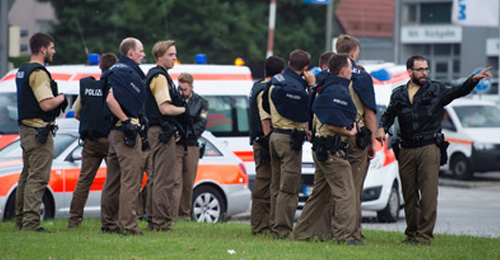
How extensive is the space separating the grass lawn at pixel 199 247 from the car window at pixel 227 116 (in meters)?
6.58

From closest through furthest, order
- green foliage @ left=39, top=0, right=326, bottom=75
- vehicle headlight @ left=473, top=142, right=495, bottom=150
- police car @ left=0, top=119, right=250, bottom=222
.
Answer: police car @ left=0, top=119, right=250, bottom=222 < vehicle headlight @ left=473, top=142, right=495, bottom=150 < green foliage @ left=39, top=0, right=326, bottom=75

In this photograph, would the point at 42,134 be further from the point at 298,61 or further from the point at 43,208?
the point at 298,61

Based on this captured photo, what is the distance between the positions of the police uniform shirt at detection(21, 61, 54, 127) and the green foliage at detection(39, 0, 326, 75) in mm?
21636

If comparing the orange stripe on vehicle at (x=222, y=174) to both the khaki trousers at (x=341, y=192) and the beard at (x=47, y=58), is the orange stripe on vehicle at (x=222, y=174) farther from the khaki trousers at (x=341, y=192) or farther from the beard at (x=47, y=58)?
the khaki trousers at (x=341, y=192)

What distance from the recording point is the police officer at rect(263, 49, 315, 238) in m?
8.91

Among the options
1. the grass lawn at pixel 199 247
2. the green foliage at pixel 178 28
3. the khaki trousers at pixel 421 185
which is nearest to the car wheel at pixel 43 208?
the grass lawn at pixel 199 247

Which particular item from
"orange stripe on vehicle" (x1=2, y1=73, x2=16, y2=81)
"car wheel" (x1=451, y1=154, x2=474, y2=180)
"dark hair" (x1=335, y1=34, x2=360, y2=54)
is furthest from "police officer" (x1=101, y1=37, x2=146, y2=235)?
"car wheel" (x1=451, y1=154, x2=474, y2=180)

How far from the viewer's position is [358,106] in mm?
8797

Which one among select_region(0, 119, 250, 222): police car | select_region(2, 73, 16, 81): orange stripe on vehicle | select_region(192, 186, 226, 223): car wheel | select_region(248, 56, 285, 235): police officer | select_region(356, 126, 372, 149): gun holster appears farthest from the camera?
select_region(2, 73, 16, 81): orange stripe on vehicle

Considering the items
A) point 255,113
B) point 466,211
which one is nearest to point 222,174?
point 255,113

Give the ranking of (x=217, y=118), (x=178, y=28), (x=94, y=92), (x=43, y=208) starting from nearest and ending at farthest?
(x=94, y=92)
(x=43, y=208)
(x=217, y=118)
(x=178, y=28)

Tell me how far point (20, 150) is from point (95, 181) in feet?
3.62

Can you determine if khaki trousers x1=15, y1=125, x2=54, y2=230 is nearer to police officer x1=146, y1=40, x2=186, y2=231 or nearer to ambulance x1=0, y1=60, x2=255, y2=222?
police officer x1=146, y1=40, x2=186, y2=231

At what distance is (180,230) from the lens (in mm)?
9766
